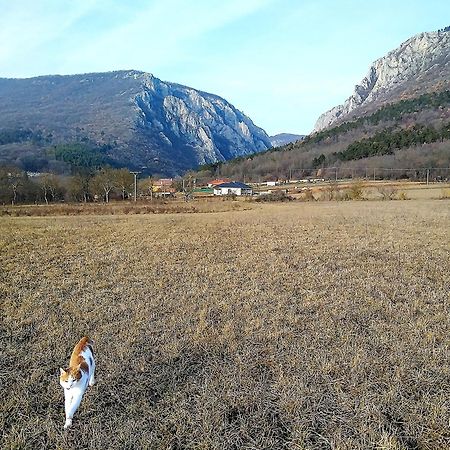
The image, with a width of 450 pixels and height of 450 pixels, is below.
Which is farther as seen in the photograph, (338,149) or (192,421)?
(338,149)

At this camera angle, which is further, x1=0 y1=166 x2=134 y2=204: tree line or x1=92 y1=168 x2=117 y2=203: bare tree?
x1=92 y1=168 x2=117 y2=203: bare tree

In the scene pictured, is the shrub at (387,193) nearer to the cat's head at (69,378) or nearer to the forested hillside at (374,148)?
the forested hillside at (374,148)

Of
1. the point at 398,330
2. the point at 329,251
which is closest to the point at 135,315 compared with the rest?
the point at 398,330

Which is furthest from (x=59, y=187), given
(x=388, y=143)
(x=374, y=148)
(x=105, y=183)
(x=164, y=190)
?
(x=388, y=143)

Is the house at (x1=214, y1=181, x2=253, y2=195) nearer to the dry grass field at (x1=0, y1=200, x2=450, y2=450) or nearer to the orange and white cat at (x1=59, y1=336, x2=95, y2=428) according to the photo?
the dry grass field at (x1=0, y1=200, x2=450, y2=450)

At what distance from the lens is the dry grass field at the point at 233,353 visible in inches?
175

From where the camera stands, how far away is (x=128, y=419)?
4.68m

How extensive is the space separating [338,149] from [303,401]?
140810 millimetres

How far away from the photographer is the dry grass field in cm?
445

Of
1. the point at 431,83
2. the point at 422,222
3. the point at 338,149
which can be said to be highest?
the point at 431,83

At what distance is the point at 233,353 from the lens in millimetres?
6406

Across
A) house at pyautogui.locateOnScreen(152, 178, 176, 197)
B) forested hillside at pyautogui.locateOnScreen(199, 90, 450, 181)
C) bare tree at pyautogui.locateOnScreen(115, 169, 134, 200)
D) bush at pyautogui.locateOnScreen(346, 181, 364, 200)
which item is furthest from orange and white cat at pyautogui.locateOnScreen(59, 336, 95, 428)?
forested hillside at pyautogui.locateOnScreen(199, 90, 450, 181)

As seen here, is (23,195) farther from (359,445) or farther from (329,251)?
(359,445)

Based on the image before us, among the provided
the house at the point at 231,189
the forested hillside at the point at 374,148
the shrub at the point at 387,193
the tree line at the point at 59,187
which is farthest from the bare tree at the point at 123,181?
the forested hillside at the point at 374,148
